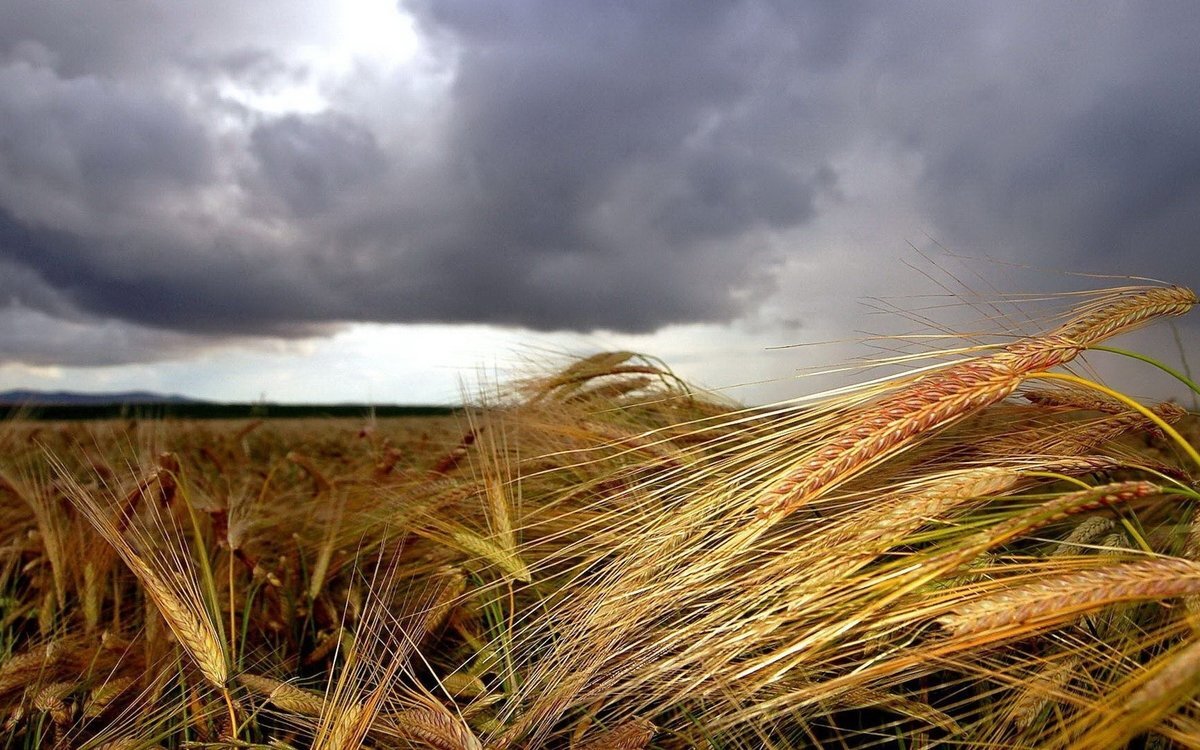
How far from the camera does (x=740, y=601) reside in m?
1.24

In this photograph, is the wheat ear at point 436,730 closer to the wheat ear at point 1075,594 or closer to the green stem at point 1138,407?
the wheat ear at point 1075,594

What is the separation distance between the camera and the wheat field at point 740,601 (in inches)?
45.2

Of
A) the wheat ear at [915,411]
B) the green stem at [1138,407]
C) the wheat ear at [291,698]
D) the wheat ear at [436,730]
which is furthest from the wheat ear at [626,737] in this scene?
the green stem at [1138,407]

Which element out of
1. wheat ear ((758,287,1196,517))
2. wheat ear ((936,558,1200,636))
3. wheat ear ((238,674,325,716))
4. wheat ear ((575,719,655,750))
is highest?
wheat ear ((758,287,1196,517))

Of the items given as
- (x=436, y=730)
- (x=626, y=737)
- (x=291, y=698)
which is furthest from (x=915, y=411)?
(x=291, y=698)

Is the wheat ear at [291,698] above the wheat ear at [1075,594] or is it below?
below

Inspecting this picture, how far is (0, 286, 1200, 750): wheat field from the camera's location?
1148 mm

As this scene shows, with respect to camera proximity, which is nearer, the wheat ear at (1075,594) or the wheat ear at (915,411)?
the wheat ear at (1075,594)

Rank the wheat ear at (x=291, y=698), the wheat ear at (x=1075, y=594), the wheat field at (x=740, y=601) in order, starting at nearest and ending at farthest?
the wheat ear at (x=1075, y=594) < the wheat field at (x=740, y=601) < the wheat ear at (x=291, y=698)

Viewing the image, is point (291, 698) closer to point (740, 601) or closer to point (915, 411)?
point (740, 601)

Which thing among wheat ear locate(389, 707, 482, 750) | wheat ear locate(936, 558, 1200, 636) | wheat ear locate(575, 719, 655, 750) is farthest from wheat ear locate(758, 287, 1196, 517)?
wheat ear locate(389, 707, 482, 750)

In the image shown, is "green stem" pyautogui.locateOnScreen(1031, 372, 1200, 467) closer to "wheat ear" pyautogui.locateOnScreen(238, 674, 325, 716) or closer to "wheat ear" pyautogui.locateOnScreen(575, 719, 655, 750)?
"wheat ear" pyautogui.locateOnScreen(575, 719, 655, 750)

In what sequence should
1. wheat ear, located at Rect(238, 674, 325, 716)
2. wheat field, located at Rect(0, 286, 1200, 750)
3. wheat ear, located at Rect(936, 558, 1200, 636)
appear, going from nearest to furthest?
wheat ear, located at Rect(936, 558, 1200, 636) < wheat field, located at Rect(0, 286, 1200, 750) < wheat ear, located at Rect(238, 674, 325, 716)

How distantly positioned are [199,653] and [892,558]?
4.49ft
